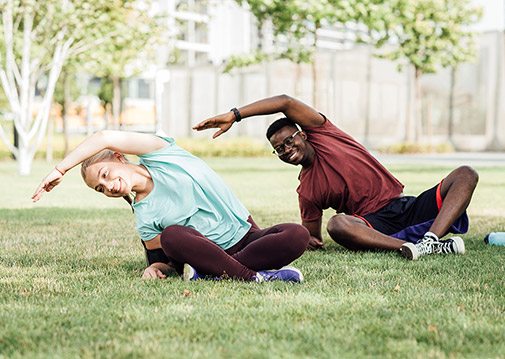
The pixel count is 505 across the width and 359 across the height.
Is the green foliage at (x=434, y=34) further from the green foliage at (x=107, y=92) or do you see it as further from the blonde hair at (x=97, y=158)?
the blonde hair at (x=97, y=158)

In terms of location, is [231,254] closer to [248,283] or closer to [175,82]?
[248,283]

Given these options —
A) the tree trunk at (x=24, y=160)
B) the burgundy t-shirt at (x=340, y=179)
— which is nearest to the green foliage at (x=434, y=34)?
the tree trunk at (x=24, y=160)

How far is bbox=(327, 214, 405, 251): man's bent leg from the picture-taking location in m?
4.74

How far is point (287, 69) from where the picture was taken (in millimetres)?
31391

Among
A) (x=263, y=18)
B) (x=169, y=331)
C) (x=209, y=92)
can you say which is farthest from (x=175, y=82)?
(x=169, y=331)

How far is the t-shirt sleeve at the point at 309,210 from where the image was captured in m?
4.97

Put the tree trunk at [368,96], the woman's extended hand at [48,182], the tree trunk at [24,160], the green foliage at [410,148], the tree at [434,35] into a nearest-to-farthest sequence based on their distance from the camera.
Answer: the woman's extended hand at [48,182] < the tree trunk at [24,160] < the tree at [434,35] < the green foliage at [410,148] < the tree trunk at [368,96]

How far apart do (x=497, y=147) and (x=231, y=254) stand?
2557 cm

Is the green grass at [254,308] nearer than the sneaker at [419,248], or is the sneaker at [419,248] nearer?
the green grass at [254,308]

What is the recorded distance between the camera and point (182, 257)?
3.62m

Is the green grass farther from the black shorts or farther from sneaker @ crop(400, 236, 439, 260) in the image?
the black shorts

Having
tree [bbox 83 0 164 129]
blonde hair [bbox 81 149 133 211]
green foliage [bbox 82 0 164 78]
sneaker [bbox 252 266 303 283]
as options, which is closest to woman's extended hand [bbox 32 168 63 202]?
blonde hair [bbox 81 149 133 211]

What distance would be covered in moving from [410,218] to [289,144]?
3.84ft

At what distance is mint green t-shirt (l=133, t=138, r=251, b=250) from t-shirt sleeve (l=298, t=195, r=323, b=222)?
47.1 inches
